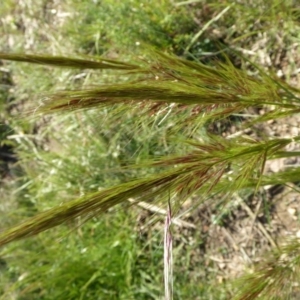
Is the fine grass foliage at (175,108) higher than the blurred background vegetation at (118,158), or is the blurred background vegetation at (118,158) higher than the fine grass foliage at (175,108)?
the fine grass foliage at (175,108)

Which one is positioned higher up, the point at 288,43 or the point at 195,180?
the point at 195,180

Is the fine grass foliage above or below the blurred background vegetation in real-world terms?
above

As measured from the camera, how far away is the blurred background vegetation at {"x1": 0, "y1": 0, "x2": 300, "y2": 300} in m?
2.12

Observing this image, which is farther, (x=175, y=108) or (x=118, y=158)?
(x=118, y=158)

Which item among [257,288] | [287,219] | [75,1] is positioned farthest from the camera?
[75,1]

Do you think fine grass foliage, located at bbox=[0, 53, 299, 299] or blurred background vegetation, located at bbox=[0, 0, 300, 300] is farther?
blurred background vegetation, located at bbox=[0, 0, 300, 300]

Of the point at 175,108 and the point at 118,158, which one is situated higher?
the point at 175,108

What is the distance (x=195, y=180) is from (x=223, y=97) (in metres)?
0.16

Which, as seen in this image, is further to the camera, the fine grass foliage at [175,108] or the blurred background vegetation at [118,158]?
the blurred background vegetation at [118,158]

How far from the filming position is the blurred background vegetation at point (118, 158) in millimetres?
2121

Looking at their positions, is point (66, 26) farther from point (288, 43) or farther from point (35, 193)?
point (288, 43)

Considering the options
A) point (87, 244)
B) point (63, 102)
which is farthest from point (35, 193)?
point (63, 102)

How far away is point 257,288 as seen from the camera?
49.3 inches

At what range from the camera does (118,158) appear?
2.35m
